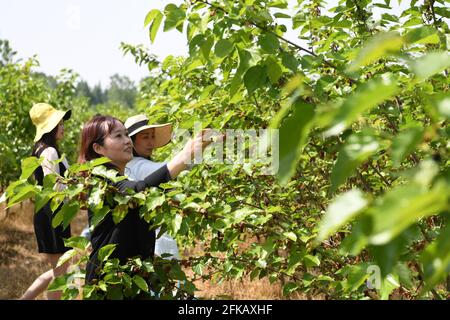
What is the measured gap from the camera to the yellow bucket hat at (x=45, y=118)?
3.94m

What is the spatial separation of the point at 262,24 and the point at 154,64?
116 inches

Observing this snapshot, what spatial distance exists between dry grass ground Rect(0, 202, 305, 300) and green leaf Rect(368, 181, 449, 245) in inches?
110

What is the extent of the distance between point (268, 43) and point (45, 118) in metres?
3.12

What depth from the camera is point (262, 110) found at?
7.32 feet

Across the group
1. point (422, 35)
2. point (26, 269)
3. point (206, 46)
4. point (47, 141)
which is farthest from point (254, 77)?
point (26, 269)

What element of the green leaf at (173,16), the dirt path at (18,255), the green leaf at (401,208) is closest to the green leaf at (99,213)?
the green leaf at (173,16)

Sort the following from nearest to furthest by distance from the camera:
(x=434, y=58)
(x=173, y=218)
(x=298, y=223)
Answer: (x=434, y=58) → (x=173, y=218) → (x=298, y=223)

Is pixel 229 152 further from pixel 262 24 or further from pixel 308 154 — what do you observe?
pixel 262 24

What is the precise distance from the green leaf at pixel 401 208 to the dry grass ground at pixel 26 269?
9.16 ft

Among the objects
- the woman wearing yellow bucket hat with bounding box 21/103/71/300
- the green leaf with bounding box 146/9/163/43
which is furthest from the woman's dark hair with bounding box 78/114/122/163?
the woman wearing yellow bucket hat with bounding box 21/103/71/300

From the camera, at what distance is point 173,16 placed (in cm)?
149

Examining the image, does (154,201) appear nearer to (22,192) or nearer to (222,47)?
(22,192)
